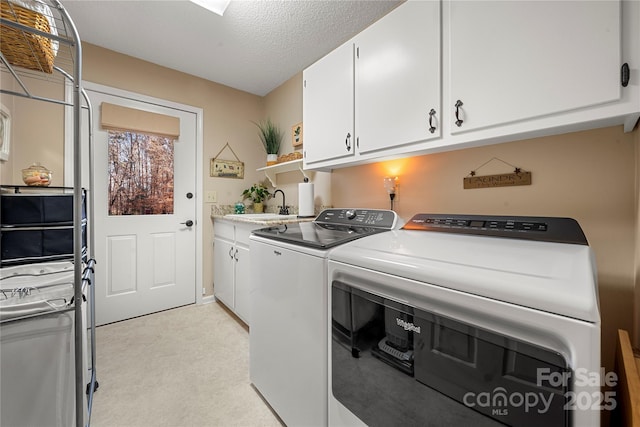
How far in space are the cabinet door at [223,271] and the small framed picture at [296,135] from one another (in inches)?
48.1

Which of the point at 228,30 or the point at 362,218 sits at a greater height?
the point at 228,30

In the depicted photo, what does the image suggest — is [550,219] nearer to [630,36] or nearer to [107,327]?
[630,36]

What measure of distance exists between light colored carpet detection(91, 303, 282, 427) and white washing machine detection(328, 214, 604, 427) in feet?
2.59

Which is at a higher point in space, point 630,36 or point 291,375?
point 630,36

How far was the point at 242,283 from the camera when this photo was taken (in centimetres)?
226

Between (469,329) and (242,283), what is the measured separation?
6.33 feet

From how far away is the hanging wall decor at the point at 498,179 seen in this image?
4.12ft

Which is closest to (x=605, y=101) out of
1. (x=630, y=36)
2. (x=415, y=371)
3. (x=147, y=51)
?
(x=630, y=36)

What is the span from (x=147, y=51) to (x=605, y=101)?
3.11 metres

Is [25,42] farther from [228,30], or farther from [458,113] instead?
[458,113]

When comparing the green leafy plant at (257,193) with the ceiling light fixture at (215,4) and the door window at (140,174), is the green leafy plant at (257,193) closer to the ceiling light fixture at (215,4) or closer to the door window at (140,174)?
the door window at (140,174)

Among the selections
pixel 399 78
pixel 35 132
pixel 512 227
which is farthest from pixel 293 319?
pixel 35 132

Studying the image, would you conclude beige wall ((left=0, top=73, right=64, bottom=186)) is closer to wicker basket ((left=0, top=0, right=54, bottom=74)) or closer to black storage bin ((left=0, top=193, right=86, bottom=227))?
black storage bin ((left=0, top=193, right=86, bottom=227))

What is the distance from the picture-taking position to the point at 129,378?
1678 millimetres
